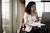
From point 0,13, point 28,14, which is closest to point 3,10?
point 0,13

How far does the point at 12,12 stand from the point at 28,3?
0.63 ft

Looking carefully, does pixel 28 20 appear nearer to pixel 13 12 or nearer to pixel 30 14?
pixel 30 14

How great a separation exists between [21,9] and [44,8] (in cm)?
24

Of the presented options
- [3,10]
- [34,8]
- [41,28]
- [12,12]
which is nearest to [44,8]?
[34,8]

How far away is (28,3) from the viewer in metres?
1.24

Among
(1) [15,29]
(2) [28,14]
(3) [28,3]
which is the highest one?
(3) [28,3]

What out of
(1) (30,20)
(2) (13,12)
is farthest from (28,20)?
(2) (13,12)

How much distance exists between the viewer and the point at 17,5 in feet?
4.11

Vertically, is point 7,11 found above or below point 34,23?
above

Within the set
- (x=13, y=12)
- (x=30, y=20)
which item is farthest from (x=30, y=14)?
(x=13, y=12)

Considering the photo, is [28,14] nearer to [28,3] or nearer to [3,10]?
[28,3]

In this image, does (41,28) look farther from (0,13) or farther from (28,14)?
(0,13)

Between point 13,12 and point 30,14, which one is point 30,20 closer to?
point 30,14

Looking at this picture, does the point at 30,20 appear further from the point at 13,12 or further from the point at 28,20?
the point at 13,12
